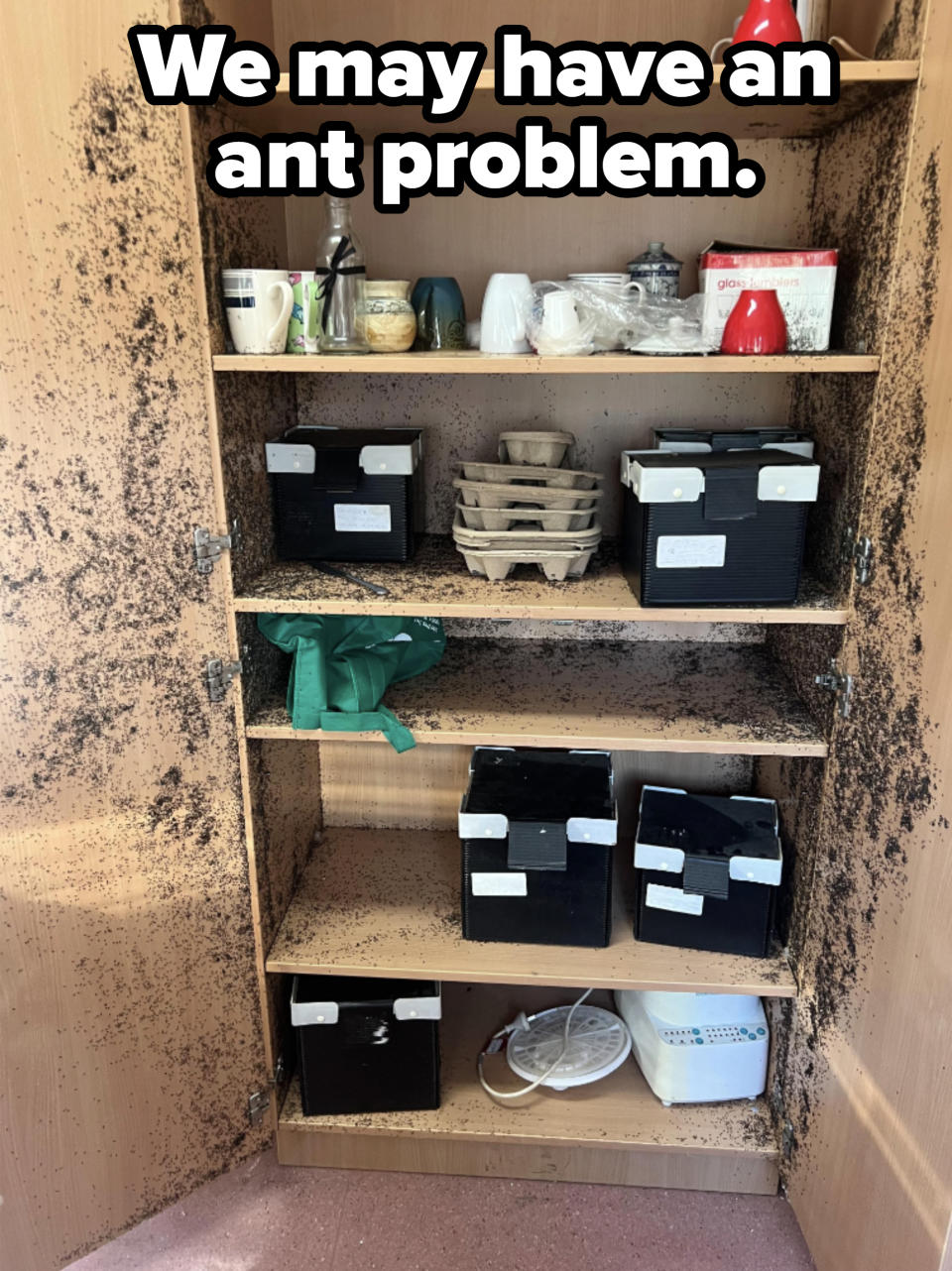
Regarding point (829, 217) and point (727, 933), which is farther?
point (727, 933)

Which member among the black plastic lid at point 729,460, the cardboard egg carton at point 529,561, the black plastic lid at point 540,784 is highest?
the black plastic lid at point 729,460

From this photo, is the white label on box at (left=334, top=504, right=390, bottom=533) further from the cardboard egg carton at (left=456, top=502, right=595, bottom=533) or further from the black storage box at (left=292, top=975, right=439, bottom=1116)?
the black storage box at (left=292, top=975, right=439, bottom=1116)

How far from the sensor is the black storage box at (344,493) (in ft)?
5.04

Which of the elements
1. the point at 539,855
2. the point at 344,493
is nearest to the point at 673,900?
the point at 539,855

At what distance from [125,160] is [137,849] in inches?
38.8

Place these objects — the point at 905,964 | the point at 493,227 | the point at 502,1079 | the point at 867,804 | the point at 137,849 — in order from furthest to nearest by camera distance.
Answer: the point at 502,1079 → the point at 493,227 → the point at 137,849 → the point at 867,804 → the point at 905,964

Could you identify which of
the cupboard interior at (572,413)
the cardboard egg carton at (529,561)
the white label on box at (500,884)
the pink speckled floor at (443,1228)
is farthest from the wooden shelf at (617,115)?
the pink speckled floor at (443,1228)

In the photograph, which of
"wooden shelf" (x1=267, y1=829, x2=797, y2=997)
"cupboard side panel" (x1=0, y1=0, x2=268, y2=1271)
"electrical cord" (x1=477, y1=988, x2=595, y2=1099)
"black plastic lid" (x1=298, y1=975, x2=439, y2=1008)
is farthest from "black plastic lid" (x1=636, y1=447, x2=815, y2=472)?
"electrical cord" (x1=477, y1=988, x2=595, y2=1099)

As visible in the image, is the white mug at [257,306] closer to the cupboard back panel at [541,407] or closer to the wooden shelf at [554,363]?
the wooden shelf at [554,363]

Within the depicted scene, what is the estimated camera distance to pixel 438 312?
152 centimetres

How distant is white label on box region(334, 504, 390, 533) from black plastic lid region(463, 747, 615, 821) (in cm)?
50

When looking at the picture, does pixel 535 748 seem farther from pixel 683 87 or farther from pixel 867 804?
pixel 683 87

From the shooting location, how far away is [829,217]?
4.95 feet

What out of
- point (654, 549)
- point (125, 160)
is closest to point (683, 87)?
point (654, 549)
